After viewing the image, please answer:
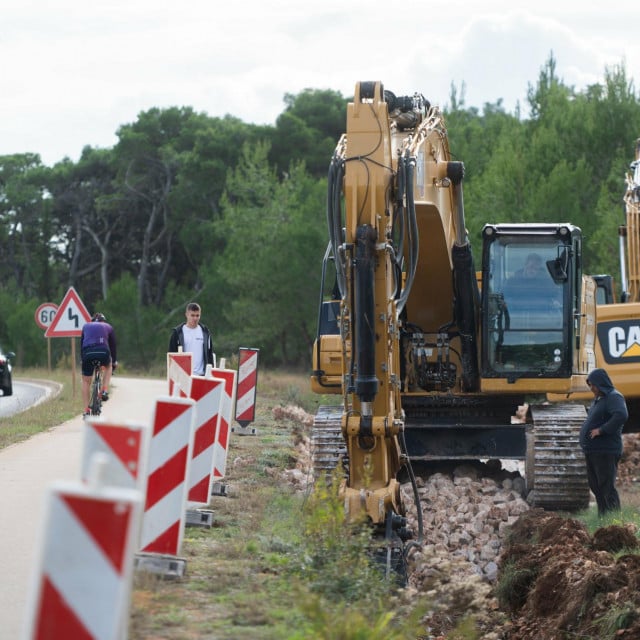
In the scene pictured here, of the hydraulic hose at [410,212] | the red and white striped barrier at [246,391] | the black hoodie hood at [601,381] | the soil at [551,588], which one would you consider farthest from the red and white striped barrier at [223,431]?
the red and white striped barrier at [246,391]

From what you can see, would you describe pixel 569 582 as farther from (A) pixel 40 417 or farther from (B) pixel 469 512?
(A) pixel 40 417

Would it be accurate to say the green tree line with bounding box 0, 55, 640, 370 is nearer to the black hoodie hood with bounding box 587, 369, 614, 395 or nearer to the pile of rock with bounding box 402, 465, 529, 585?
the pile of rock with bounding box 402, 465, 529, 585

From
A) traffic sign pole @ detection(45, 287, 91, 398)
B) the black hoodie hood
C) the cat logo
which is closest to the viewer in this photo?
the black hoodie hood

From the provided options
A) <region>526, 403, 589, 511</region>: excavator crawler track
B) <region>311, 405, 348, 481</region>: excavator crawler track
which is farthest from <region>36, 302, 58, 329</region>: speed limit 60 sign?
<region>526, 403, 589, 511</region>: excavator crawler track

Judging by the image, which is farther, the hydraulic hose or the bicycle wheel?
the bicycle wheel

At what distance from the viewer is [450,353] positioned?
1562 centimetres

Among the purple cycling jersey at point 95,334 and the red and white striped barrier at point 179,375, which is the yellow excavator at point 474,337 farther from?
the purple cycling jersey at point 95,334

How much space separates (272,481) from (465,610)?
5.72 m

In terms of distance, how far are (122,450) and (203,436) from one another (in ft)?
14.7

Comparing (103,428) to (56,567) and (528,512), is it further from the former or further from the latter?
(528,512)

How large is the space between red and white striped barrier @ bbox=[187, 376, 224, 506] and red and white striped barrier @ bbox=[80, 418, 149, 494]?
4.32 m

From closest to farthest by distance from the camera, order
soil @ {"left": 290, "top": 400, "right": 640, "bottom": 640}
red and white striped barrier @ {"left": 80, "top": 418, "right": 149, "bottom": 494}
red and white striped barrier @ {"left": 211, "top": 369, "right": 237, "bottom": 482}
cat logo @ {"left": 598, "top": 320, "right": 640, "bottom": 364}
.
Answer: red and white striped barrier @ {"left": 80, "top": 418, "right": 149, "bottom": 494} → soil @ {"left": 290, "top": 400, "right": 640, "bottom": 640} → red and white striped barrier @ {"left": 211, "top": 369, "right": 237, "bottom": 482} → cat logo @ {"left": 598, "top": 320, "right": 640, "bottom": 364}

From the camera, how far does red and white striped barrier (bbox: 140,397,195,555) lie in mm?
8008

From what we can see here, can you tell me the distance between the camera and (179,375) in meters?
11.9
